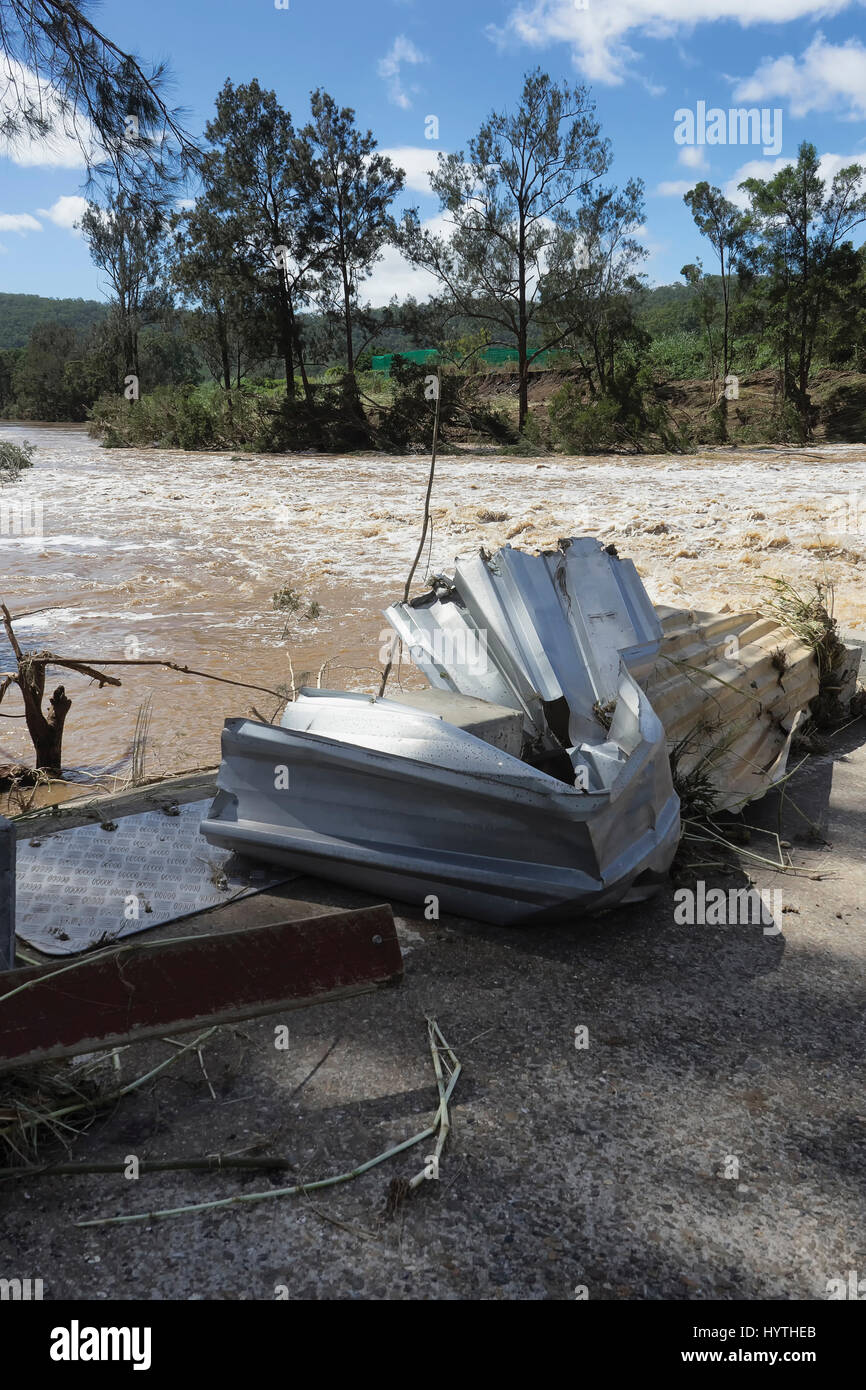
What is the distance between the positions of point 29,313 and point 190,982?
135885 mm

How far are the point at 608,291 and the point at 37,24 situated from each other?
19413mm

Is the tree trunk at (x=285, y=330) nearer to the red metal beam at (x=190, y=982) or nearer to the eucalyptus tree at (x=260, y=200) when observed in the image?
the eucalyptus tree at (x=260, y=200)

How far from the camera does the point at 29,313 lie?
396 feet

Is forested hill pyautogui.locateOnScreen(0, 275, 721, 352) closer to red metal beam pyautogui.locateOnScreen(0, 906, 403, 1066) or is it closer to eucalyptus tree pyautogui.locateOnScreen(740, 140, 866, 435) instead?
eucalyptus tree pyautogui.locateOnScreen(740, 140, 866, 435)

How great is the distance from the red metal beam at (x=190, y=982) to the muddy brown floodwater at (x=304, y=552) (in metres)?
2.86

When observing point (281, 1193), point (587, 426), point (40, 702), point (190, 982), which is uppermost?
point (587, 426)

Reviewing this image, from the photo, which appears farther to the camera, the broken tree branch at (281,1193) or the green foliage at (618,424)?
the green foliage at (618,424)

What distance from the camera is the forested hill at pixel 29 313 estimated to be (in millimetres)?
108250

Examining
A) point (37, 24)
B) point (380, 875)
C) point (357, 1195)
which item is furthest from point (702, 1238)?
point (37, 24)

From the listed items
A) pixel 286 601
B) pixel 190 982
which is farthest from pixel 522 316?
pixel 190 982

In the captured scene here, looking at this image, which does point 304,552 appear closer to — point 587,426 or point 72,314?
point 587,426

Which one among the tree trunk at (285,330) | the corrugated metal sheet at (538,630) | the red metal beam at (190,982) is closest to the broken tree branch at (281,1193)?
the red metal beam at (190,982)
